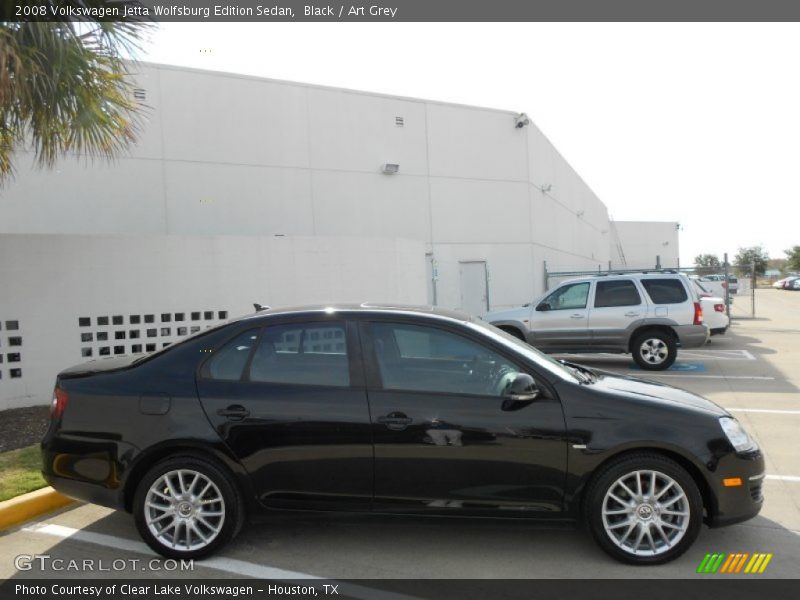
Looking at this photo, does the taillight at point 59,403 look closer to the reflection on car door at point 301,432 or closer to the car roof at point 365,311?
the reflection on car door at point 301,432

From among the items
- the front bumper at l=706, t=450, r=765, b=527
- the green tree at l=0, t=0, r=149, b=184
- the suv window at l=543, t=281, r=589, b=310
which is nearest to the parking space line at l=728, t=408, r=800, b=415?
the suv window at l=543, t=281, r=589, b=310

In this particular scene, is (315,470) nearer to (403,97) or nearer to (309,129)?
(309,129)

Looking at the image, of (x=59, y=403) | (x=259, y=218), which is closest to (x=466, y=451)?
(x=59, y=403)

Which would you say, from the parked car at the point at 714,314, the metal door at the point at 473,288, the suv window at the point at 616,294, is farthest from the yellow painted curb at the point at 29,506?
the metal door at the point at 473,288

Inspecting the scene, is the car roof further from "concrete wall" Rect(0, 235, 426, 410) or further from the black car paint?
"concrete wall" Rect(0, 235, 426, 410)

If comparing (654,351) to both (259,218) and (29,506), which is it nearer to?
(259,218)

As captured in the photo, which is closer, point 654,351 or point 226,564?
point 226,564

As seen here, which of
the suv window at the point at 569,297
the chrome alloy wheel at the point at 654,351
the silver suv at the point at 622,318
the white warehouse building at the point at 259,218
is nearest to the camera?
the white warehouse building at the point at 259,218

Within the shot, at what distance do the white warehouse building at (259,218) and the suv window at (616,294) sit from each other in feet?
11.3

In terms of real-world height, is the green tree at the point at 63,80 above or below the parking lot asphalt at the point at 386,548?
above

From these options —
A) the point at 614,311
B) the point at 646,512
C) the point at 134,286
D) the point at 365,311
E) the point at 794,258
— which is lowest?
the point at 646,512

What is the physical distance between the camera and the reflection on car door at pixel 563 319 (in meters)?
11.9

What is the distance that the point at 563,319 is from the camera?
12.0 meters

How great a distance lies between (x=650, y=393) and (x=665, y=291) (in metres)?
8.08
